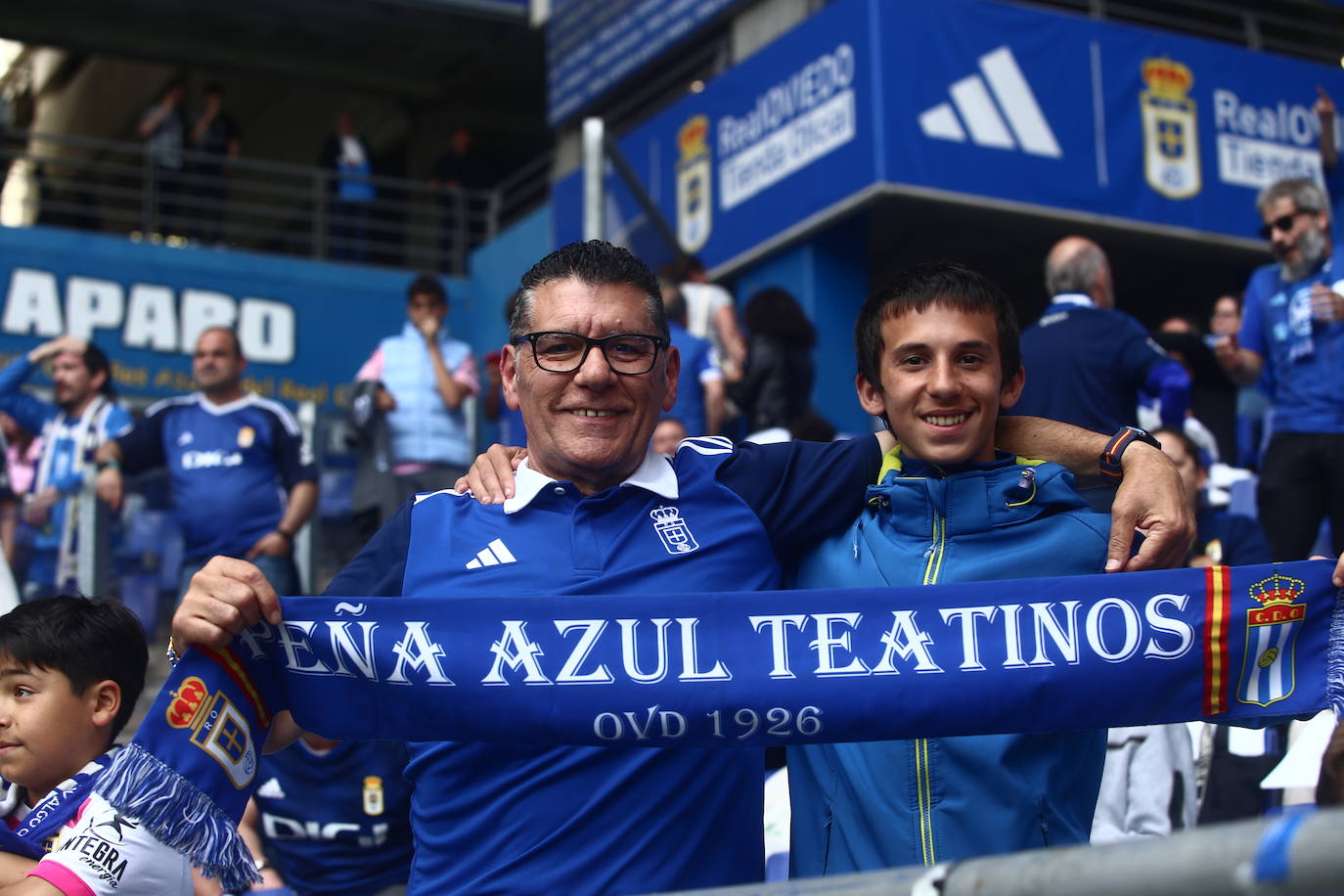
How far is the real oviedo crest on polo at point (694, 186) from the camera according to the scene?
14.9 meters

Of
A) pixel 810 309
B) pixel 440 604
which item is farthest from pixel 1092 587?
pixel 810 309

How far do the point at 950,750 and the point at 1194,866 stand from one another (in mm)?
1507

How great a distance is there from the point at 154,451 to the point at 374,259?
39.3 feet

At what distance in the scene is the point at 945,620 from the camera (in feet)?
9.93

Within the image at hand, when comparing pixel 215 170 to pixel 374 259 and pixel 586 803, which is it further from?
pixel 586 803

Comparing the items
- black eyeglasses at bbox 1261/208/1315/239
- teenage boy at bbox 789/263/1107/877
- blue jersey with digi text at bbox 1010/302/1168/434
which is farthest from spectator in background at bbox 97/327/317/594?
teenage boy at bbox 789/263/1107/877

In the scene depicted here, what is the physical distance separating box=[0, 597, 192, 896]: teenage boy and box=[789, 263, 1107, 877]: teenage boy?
4.78ft

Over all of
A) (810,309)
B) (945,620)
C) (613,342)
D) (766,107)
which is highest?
(766,107)

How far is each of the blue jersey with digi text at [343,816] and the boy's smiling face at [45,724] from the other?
5.20 feet

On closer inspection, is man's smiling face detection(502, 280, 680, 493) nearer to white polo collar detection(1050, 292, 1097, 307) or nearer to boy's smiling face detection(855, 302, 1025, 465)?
boy's smiling face detection(855, 302, 1025, 465)

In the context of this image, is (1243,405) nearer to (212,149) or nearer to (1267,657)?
(1267,657)

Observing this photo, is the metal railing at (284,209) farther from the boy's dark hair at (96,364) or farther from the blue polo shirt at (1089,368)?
the blue polo shirt at (1089,368)

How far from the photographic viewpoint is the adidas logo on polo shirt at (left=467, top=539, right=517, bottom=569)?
3.16 metres

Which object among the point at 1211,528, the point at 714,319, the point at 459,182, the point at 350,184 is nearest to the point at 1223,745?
the point at 1211,528
